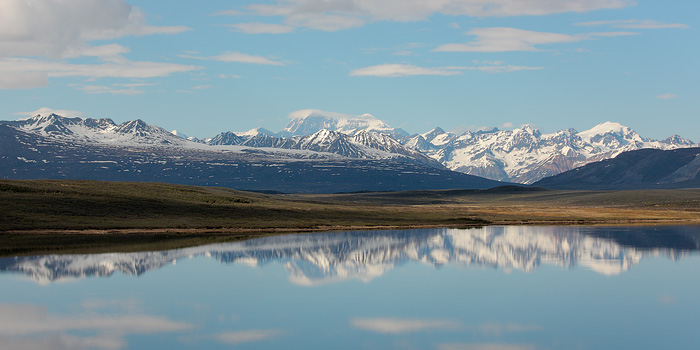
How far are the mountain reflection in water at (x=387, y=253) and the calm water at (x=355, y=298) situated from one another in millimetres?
211

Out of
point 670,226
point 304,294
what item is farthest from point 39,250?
point 670,226

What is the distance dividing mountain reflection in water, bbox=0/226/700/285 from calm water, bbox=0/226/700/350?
21 cm

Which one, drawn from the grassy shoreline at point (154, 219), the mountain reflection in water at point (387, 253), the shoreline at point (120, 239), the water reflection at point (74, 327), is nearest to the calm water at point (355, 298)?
the water reflection at point (74, 327)

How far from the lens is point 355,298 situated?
155 feet

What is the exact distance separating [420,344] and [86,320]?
17319 mm

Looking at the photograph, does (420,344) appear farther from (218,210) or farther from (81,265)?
(218,210)

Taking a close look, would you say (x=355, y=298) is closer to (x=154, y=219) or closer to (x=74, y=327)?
(x=74, y=327)

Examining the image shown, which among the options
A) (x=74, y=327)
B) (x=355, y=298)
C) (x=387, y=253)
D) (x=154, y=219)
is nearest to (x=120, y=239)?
(x=154, y=219)

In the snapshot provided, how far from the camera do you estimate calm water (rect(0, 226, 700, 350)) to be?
35.3 metres

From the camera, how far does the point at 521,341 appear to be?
114ft

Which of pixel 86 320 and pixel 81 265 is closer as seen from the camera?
pixel 86 320

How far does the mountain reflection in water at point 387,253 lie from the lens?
59250 mm

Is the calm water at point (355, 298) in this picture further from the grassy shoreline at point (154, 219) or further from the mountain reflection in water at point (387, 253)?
the grassy shoreline at point (154, 219)

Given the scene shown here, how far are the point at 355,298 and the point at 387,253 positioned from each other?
26.6 meters
